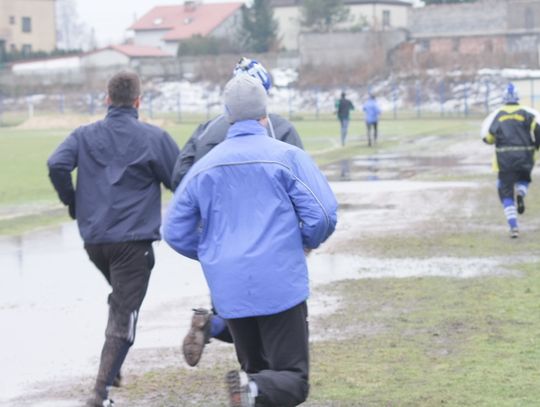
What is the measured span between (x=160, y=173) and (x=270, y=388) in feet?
6.97

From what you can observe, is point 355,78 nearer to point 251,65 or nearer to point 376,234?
point 376,234

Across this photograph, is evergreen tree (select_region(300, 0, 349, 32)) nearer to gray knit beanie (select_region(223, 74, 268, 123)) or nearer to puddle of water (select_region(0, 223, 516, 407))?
puddle of water (select_region(0, 223, 516, 407))

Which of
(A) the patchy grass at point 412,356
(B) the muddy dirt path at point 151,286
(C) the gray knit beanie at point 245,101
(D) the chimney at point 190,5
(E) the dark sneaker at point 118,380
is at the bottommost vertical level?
(B) the muddy dirt path at point 151,286

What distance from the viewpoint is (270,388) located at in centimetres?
555

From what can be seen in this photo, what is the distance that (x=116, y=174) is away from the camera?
7.18 metres

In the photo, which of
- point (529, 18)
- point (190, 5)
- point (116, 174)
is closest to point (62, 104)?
point (529, 18)

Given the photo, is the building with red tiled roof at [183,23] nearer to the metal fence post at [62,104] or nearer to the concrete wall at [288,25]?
the concrete wall at [288,25]

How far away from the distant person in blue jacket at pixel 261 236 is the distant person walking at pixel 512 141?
955 cm

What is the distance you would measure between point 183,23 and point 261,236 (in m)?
121

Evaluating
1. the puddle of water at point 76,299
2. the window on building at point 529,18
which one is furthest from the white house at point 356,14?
the puddle of water at point 76,299

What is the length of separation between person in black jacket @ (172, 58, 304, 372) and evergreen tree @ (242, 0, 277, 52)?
97.5 m

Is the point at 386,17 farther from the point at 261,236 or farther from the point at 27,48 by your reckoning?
the point at 261,236

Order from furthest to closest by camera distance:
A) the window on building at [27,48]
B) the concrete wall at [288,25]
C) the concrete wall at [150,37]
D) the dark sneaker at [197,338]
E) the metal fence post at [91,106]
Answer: the concrete wall at [150,37], the concrete wall at [288,25], the window on building at [27,48], the metal fence post at [91,106], the dark sneaker at [197,338]

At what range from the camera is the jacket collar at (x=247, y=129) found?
18.8 ft
